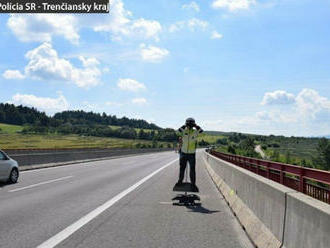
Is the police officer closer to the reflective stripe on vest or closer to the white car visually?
the reflective stripe on vest

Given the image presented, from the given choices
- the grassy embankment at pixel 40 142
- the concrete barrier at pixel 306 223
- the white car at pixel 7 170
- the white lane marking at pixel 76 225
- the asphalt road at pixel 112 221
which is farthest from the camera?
the grassy embankment at pixel 40 142

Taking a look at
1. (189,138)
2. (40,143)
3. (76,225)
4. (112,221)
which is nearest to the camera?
(76,225)

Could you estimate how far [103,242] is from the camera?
21.8 ft

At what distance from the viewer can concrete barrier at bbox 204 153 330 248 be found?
4.07 metres

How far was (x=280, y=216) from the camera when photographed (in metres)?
5.48

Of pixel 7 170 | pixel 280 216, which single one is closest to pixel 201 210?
pixel 280 216

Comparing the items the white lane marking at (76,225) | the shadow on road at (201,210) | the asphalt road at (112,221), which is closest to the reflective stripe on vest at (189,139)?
→ the asphalt road at (112,221)

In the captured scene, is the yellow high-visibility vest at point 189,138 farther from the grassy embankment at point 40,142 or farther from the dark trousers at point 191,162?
the grassy embankment at point 40,142

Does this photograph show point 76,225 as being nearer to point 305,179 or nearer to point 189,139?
point 189,139

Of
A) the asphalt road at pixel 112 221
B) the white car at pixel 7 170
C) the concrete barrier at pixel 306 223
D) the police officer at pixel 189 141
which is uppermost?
the police officer at pixel 189 141

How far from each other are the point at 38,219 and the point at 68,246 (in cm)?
249

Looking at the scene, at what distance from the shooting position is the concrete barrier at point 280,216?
4066 millimetres

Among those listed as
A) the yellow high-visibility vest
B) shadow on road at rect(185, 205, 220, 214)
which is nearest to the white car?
the yellow high-visibility vest

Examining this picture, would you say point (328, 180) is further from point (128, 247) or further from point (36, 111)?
point (36, 111)
